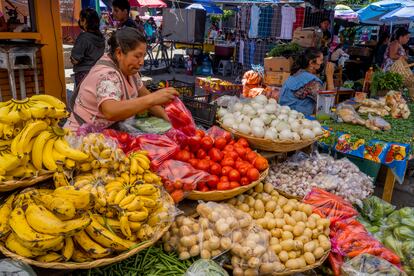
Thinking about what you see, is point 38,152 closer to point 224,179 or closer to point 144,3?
point 224,179

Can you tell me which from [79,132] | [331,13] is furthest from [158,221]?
[331,13]

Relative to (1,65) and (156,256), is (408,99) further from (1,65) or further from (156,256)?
(1,65)

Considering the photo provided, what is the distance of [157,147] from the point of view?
98.7 inches

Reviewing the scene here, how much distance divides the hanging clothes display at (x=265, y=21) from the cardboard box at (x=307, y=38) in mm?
2409

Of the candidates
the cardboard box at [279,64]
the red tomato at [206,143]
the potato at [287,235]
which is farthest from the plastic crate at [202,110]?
the cardboard box at [279,64]

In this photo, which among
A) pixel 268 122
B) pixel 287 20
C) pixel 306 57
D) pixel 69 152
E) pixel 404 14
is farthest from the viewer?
pixel 287 20

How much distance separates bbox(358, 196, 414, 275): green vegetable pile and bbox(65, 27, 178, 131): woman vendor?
86.9 inches

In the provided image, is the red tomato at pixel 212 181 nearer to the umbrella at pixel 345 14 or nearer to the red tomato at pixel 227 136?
the red tomato at pixel 227 136

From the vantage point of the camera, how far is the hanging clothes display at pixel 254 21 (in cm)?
1088

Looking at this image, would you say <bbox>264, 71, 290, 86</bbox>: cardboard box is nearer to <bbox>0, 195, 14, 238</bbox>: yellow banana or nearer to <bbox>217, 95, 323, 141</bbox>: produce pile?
<bbox>217, 95, 323, 141</bbox>: produce pile

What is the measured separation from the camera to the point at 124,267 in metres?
2.02

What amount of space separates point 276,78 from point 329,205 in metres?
5.11

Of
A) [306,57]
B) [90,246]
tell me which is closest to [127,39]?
[90,246]

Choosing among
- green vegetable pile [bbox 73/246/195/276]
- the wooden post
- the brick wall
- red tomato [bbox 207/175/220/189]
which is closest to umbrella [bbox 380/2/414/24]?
the wooden post
